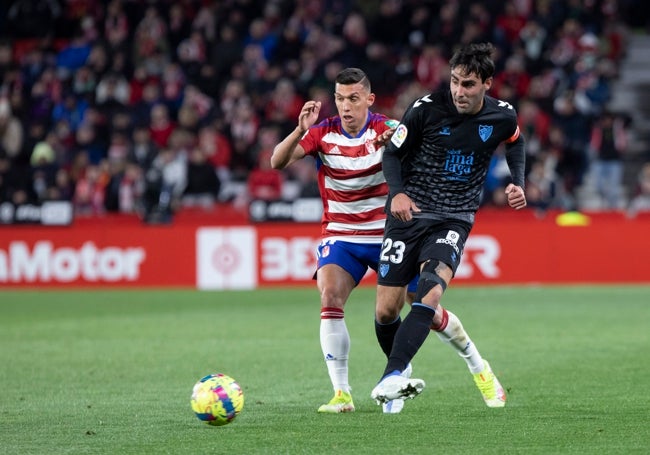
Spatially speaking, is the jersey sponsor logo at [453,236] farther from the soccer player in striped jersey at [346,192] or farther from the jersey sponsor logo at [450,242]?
the soccer player in striped jersey at [346,192]

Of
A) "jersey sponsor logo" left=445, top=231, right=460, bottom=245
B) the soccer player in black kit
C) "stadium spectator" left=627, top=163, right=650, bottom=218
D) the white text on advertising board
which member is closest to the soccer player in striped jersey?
the soccer player in black kit

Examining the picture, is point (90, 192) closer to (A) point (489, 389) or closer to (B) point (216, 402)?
(A) point (489, 389)

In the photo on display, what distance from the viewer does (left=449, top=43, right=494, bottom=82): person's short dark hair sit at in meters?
7.70

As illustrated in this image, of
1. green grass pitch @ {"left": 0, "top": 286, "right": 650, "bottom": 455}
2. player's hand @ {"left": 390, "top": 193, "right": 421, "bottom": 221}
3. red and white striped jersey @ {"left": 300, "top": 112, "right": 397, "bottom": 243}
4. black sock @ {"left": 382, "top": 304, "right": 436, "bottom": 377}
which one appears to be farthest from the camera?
red and white striped jersey @ {"left": 300, "top": 112, "right": 397, "bottom": 243}

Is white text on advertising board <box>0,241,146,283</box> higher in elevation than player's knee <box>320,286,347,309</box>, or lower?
lower

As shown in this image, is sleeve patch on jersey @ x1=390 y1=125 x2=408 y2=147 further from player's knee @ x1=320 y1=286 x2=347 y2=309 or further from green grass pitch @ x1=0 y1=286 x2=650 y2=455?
green grass pitch @ x1=0 y1=286 x2=650 y2=455

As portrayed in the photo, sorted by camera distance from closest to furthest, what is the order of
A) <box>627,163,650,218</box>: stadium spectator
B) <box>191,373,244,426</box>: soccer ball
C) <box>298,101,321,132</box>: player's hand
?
<box>191,373,244,426</box>: soccer ball, <box>298,101,321,132</box>: player's hand, <box>627,163,650,218</box>: stadium spectator

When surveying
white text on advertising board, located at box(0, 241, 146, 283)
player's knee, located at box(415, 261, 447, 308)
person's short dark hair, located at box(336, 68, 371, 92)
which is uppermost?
person's short dark hair, located at box(336, 68, 371, 92)

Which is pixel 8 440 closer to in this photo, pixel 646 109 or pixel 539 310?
pixel 539 310

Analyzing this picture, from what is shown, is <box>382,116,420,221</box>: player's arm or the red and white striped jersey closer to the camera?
<box>382,116,420,221</box>: player's arm

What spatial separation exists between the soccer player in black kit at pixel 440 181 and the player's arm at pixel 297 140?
1.82 ft

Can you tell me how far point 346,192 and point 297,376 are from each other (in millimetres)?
2211

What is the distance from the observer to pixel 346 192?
342 inches

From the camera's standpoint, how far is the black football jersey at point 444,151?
800 cm
